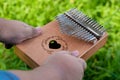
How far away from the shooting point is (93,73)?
7.05ft

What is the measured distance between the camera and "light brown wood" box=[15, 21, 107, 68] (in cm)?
180

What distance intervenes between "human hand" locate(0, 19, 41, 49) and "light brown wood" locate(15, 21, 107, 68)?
3cm

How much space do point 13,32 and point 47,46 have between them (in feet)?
0.71

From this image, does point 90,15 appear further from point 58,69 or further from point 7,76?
point 7,76

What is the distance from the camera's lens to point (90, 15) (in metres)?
2.46

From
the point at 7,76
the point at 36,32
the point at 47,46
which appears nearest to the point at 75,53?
the point at 47,46

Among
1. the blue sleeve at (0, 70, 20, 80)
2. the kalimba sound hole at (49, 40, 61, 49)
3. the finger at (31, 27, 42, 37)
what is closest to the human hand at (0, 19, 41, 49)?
the finger at (31, 27, 42, 37)

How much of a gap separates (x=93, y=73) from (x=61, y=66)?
594mm

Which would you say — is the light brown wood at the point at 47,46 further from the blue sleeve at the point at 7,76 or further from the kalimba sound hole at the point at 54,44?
the blue sleeve at the point at 7,76

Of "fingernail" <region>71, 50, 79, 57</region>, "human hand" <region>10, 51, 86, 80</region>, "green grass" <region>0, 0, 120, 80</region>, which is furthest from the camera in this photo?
"green grass" <region>0, 0, 120, 80</region>

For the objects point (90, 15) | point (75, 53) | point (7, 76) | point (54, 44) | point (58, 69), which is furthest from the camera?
point (90, 15)

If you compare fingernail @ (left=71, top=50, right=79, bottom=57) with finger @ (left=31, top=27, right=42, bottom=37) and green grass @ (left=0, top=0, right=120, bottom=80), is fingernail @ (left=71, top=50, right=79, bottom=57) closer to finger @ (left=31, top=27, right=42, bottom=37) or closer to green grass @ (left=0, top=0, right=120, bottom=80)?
finger @ (left=31, top=27, right=42, bottom=37)

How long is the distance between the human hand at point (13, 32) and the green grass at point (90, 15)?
364 millimetres

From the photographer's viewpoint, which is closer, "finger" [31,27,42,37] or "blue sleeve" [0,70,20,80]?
"blue sleeve" [0,70,20,80]
